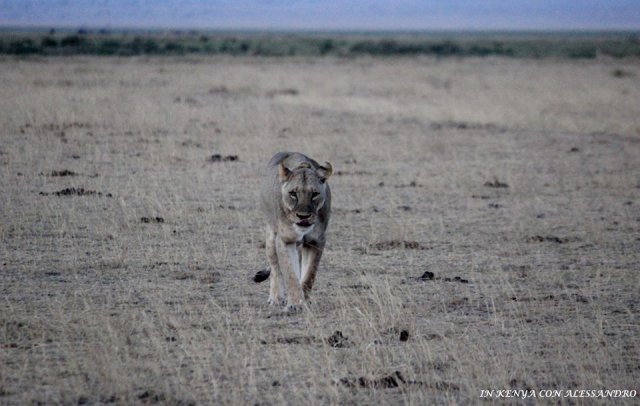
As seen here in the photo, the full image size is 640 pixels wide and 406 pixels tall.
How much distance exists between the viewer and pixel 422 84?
39.5 meters

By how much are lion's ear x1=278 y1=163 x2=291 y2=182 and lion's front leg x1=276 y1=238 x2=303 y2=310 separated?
1.69 feet

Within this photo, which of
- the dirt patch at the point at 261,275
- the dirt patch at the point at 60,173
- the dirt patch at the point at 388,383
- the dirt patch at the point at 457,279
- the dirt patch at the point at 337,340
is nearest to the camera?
the dirt patch at the point at 388,383

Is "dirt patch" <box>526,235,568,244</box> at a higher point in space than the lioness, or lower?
higher

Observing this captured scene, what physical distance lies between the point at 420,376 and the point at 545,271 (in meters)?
3.69

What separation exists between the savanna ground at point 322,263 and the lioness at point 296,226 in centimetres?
26

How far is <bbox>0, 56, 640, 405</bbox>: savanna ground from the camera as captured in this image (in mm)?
6387

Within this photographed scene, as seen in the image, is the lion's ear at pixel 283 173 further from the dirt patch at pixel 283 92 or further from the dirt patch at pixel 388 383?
the dirt patch at pixel 283 92

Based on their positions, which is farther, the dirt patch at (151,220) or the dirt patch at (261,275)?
the dirt patch at (151,220)

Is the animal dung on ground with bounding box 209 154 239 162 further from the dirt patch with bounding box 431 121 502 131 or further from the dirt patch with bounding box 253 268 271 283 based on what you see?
the dirt patch with bounding box 253 268 271 283

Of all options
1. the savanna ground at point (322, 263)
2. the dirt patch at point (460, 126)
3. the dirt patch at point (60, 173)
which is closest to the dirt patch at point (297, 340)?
the savanna ground at point (322, 263)

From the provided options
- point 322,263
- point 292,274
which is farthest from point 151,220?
point 292,274

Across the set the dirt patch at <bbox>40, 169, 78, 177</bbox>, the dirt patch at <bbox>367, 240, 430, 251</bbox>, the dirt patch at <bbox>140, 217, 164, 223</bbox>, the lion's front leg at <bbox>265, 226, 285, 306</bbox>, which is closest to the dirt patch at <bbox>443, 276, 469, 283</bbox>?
the dirt patch at <bbox>367, 240, 430, 251</bbox>

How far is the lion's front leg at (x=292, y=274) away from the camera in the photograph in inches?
308

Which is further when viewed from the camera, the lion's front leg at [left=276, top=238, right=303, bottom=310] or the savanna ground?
the lion's front leg at [left=276, top=238, right=303, bottom=310]
